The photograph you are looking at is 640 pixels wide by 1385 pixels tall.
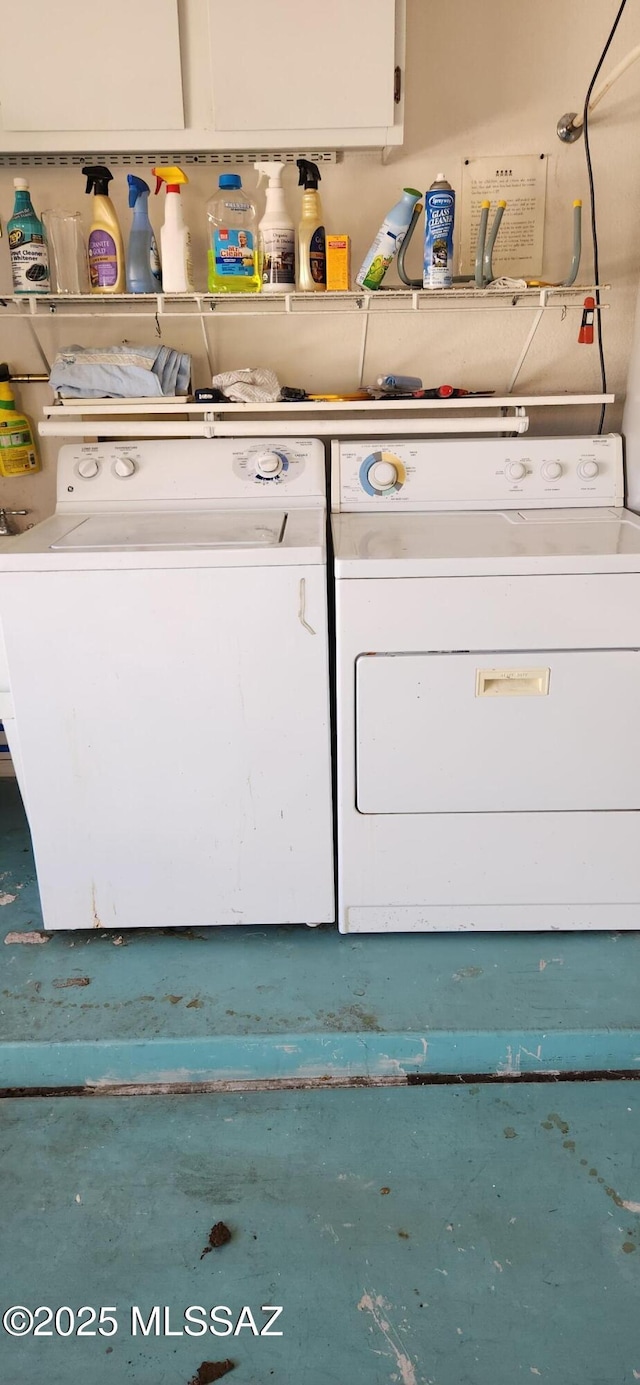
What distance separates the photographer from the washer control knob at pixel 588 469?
6.98 ft

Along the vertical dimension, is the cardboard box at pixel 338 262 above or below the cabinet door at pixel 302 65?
below

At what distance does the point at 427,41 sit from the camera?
216 centimetres

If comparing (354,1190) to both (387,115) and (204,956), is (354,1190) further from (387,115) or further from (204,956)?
(387,115)

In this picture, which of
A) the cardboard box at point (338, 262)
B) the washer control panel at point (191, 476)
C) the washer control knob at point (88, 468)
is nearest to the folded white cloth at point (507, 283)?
the cardboard box at point (338, 262)

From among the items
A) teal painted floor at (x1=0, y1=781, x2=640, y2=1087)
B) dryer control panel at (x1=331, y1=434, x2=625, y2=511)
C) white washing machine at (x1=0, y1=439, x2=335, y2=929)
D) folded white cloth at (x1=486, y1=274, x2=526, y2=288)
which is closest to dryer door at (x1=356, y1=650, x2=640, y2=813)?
white washing machine at (x1=0, y1=439, x2=335, y2=929)

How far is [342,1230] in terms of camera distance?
1417 mm

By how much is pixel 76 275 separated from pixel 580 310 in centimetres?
137

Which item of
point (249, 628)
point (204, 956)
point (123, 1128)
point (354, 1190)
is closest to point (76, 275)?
point (249, 628)

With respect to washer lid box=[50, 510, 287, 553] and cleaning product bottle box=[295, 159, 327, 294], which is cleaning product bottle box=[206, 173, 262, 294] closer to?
cleaning product bottle box=[295, 159, 327, 294]

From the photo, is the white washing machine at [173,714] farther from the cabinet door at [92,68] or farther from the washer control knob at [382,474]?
the cabinet door at [92,68]

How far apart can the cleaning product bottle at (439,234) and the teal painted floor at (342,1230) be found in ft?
5.97

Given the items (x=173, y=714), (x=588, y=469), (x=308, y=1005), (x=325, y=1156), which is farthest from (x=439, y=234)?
(x=325, y=1156)

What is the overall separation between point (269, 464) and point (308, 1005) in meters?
1.26

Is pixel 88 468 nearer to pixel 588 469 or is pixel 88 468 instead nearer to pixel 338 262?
pixel 338 262
